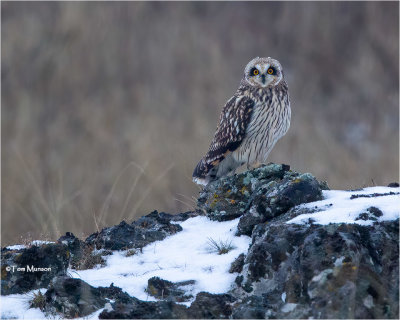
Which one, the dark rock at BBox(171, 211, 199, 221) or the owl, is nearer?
the dark rock at BBox(171, 211, 199, 221)

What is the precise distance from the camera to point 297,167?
11398mm

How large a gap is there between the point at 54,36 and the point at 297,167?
5.71m

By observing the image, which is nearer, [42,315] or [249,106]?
[42,315]

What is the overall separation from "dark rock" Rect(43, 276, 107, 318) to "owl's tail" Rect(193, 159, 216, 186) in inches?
104

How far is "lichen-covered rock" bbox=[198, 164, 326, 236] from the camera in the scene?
4734 millimetres

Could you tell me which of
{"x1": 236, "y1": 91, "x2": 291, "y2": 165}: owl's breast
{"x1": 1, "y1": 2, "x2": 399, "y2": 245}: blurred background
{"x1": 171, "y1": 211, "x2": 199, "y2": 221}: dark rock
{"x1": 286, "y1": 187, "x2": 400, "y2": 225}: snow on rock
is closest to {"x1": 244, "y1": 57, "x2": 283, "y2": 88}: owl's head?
{"x1": 236, "y1": 91, "x2": 291, "y2": 165}: owl's breast

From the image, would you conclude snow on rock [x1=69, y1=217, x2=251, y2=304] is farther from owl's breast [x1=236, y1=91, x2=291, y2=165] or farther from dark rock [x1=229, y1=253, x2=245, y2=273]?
owl's breast [x1=236, y1=91, x2=291, y2=165]

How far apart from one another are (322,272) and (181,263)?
4.30ft

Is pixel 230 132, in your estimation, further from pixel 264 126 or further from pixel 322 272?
pixel 322 272

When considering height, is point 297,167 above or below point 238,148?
above

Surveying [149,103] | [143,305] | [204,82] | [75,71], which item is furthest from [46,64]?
[143,305]

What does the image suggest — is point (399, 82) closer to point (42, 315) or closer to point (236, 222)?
point (236, 222)

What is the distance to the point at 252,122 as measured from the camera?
6.46 m

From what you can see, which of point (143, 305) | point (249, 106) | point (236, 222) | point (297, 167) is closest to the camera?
point (143, 305)
